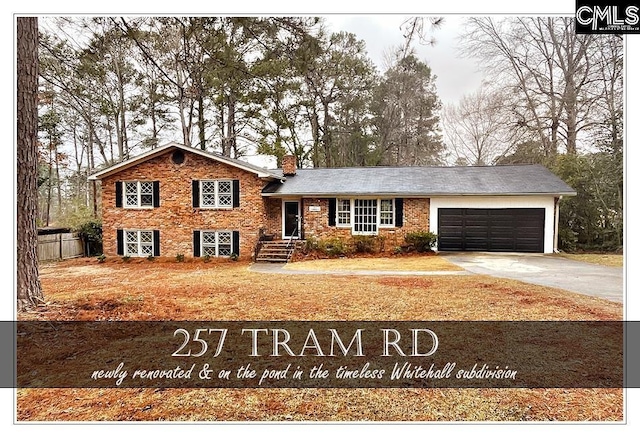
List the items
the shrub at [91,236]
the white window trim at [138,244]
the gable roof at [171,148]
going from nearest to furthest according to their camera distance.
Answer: the shrub at [91,236], the gable roof at [171,148], the white window trim at [138,244]

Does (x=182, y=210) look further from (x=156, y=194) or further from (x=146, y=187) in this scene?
(x=146, y=187)

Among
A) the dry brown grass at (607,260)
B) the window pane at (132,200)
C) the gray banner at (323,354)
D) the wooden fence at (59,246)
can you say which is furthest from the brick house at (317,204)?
the gray banner at (323,354)

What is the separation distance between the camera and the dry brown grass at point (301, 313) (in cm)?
183

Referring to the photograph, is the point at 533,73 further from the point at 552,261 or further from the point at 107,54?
the point at 107,54

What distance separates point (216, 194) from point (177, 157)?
1.10 m

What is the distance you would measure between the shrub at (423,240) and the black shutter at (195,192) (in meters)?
4.82

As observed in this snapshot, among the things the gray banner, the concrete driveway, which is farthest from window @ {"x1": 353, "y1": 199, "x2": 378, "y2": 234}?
the gray banner

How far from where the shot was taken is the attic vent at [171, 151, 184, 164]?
21.4ft

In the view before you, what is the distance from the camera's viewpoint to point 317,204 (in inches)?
309

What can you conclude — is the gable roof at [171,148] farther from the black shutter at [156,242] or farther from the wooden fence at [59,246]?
the black shutter at [156,242]

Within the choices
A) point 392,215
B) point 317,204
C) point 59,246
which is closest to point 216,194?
point 317,204

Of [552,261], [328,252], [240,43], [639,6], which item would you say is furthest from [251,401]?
[552,261]

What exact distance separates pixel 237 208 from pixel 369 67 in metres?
4.27

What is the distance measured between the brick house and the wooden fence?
0.98 metres
